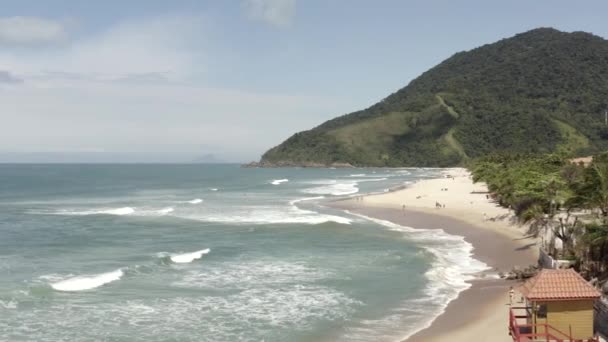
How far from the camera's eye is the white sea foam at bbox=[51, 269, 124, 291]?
2808 centimetres

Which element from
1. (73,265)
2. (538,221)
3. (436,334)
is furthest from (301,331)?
(538,221)

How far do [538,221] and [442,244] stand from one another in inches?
235

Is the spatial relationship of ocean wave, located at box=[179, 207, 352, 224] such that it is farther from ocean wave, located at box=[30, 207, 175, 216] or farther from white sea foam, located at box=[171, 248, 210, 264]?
white sea foam, located at box=[171, 248, 210, 264]

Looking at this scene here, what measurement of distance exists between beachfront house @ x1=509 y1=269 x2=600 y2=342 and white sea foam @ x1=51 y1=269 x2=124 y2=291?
19.9m

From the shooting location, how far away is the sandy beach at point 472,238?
68.4 feet

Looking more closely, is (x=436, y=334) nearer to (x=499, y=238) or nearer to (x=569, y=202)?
(x=569, y=202)

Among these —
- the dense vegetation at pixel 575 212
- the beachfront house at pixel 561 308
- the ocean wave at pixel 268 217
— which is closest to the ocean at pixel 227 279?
the ocean wave at pixel 268 217

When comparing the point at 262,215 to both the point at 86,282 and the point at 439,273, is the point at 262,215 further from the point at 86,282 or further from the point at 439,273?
the point at 439,273

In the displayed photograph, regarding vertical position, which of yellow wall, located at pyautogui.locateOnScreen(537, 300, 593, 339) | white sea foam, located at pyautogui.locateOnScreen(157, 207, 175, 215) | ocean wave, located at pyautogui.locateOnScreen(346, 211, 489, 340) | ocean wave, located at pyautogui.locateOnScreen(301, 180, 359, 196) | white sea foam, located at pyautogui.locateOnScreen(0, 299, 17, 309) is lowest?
ocean wave, located at pyautogui.locateOnScreen(346, 211, 489, 340)

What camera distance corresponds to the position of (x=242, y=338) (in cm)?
2091

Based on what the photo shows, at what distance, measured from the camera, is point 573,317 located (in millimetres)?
16422

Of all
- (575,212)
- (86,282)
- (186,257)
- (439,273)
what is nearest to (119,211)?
(186,257)

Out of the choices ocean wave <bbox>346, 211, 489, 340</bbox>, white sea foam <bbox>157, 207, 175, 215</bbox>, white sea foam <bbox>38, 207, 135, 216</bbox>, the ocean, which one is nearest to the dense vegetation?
ocean wave <bbox>346, 211, 489, 340</bbox>

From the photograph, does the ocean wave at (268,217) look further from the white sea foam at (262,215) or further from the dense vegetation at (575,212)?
the dense vegetation at (575,212)
